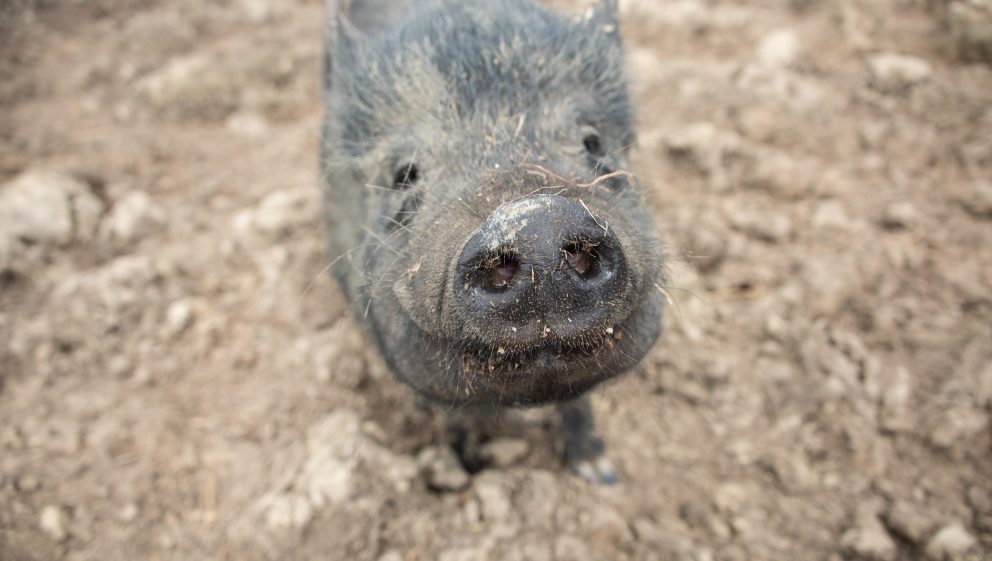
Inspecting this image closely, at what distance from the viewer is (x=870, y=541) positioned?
256 cm

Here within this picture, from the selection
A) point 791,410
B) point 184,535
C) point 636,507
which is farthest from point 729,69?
point 184,535

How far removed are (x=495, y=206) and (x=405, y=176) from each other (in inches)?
24.1

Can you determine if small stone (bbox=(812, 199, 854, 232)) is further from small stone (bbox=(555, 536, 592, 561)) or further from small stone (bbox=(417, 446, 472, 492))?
small stone (bbox=(417, 446, 472, 492))

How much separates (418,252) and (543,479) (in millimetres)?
1399

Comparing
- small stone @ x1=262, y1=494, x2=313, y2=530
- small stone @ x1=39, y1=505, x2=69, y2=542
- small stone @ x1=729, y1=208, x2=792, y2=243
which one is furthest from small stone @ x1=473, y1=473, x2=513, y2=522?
small stone @ x1=729, y1=208, x2=792, y2=243

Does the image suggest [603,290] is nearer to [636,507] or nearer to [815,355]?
[636,507]

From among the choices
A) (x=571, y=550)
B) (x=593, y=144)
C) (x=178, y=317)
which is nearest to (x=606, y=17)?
(x=593, y=144)

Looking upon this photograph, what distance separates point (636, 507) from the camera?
9.18ft

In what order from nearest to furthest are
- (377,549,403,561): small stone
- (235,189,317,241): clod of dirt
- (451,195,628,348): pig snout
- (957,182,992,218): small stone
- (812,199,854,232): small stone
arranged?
1. (451,195,628,348): pig snout
2. (377,549,403,561): small stone
3. (957,182,992,218): small stone
4. (812,199,854,232): small stone
5. (235,189,317,241): clod of dirt

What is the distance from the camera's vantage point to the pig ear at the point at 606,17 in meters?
3.04

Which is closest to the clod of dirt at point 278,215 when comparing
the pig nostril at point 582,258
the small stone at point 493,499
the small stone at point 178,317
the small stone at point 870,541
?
the small stone at point 178,317

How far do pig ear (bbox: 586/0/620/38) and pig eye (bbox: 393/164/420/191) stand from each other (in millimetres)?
1287

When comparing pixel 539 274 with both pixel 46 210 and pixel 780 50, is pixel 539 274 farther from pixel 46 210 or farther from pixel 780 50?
pixel 780 50

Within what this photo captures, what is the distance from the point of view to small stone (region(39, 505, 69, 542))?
258 cm
